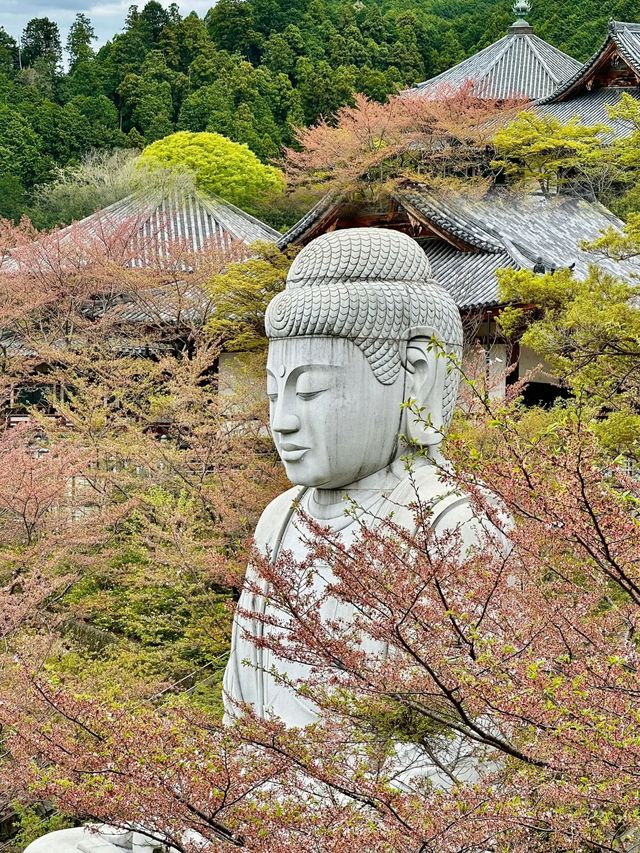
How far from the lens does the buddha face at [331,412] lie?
140 inches

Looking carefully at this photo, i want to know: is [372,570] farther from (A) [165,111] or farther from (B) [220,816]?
(A) [165,111]

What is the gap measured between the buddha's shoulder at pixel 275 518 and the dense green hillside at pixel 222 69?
30.4 metres

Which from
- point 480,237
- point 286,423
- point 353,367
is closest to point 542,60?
point 480,237

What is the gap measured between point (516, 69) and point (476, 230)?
17.1 m

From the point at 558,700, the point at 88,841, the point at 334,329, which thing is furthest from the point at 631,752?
the point at 88,841

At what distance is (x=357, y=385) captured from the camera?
359 centimetres

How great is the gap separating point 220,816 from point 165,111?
40.7m

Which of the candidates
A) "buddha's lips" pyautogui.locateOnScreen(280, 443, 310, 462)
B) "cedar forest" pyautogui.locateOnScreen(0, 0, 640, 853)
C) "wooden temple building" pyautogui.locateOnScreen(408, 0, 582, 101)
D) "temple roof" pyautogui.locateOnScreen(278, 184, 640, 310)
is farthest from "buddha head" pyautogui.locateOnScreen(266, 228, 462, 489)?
"wooden temple building" pyautogui.locateOnScreen(408, 0, 582, 101)

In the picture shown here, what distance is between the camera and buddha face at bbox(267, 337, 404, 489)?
11.7 ft

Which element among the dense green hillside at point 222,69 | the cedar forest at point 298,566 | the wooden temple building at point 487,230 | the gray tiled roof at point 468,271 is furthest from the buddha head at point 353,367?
the dense green hillside at point 222,69

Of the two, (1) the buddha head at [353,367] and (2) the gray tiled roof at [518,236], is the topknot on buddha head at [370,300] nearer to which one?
(1) the buddha head at [353,367]

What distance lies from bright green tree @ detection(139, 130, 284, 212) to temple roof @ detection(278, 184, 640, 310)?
10130 millimetres

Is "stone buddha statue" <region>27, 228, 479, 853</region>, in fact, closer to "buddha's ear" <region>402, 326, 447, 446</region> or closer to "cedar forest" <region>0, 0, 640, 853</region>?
"buddha's ear" <region>402, 326, 447, 446</region>

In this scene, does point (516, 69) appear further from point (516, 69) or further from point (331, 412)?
point (331, 412)
